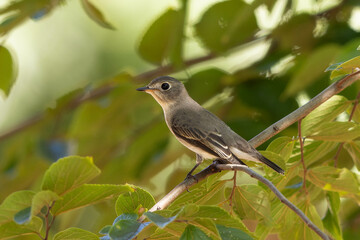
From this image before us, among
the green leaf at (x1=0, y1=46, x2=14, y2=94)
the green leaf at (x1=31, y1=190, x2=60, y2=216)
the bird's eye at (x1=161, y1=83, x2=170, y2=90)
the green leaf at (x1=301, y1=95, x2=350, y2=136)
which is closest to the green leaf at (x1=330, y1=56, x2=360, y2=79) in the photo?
the green leaf at (x1=301, y1=95, x2=350, y2=136)

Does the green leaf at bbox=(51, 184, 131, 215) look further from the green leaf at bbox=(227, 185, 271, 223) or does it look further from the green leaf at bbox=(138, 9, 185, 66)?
the green leaf at bbox=(138, 9, 185, 66)

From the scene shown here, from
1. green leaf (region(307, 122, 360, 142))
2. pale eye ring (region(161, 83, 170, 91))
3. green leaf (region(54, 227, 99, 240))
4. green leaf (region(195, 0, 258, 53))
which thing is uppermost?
pale eye ring (region(161, 83, 170, 91))

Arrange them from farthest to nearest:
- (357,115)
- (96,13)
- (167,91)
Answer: (167,91) < (96,13) < (357,115)

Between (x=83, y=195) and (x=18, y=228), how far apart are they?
154mm

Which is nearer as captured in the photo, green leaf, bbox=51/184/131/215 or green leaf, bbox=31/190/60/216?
green leaf, bbox=31/190/60/216

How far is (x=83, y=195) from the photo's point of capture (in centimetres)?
122

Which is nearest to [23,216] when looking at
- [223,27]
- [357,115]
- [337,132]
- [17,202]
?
[17,202]

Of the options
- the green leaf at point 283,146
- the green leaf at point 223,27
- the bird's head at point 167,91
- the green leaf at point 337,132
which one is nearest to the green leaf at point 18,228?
the green leaf at point 283,146

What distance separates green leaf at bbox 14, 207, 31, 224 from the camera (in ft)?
3.57

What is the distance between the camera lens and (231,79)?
252 cm

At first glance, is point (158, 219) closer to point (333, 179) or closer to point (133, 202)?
point (133, 202)

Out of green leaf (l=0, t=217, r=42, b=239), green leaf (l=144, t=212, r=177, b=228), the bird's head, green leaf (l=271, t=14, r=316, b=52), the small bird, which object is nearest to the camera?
green leaf (l=144, t=212, r=177, b=228)

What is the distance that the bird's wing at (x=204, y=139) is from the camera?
6.61ft

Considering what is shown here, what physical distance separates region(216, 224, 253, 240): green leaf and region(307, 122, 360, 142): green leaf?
1.49ft
